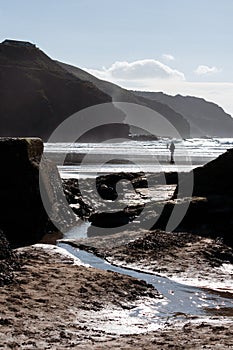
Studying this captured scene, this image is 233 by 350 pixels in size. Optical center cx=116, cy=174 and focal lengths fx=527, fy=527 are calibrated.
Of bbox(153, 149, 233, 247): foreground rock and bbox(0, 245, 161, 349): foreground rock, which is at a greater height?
bbox(153, 149, 233, 247): foreground rock

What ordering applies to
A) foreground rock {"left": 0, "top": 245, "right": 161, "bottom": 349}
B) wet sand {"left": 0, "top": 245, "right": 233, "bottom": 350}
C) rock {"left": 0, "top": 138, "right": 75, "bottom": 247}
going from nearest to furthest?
wet sand {"left": 0, "top": 245, "right": 233, "bottom": 350} → foreground rock {"left": 0, "top": 245, "right": 161, "bottom": 349} → rock {"left": 0, "top": 138, "right": 75, "bottom": 247}

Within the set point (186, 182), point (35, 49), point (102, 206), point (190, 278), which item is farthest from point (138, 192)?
point (35, 49)

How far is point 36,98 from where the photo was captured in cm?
14175

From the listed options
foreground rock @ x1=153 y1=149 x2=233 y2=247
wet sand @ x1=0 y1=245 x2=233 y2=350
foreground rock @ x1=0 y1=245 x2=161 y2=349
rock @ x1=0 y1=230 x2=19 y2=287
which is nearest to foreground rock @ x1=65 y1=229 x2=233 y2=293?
foreground rock @ x1=153 y1=149 x2=233 y2=247

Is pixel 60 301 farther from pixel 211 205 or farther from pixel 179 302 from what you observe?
pixel 211 205

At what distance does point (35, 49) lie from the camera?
575 feet

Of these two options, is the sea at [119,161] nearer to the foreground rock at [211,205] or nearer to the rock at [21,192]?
the foreground rock at [211,205]

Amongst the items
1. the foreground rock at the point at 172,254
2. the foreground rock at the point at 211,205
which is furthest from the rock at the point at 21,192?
the foreground rock at the point at 211,205

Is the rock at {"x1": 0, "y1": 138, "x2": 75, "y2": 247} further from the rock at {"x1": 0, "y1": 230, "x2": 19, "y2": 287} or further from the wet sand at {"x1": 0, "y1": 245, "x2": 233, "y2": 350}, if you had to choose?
the rock at {"x1": 0, "y1": 230, "x2": 19, "y2": 287}

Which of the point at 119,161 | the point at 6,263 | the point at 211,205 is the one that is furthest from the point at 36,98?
the point at 6,263

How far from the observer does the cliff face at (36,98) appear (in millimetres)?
136625

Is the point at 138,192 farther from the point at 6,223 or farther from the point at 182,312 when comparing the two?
the point at 182,312

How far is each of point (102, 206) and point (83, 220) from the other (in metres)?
2.21

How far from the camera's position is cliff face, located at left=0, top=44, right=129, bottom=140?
13662 cm
